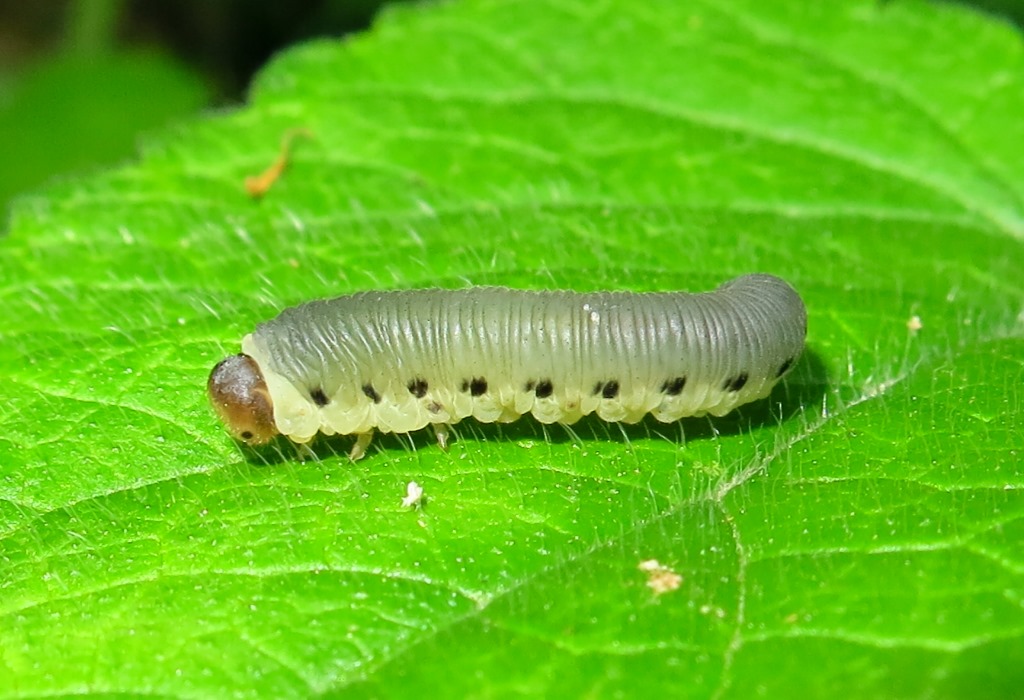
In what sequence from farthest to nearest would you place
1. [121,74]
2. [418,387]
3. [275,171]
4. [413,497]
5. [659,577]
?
[121,74] → [275,171] → [418,387] → [413,497] → [659,577]

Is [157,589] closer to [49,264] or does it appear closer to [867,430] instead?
[49,264]

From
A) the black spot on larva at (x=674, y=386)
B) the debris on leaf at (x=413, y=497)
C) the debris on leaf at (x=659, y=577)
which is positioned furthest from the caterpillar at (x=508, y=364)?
the debris on leaf at (x=659, y=577)

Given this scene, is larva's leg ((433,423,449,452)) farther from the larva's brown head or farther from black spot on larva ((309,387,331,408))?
the larva's brown head

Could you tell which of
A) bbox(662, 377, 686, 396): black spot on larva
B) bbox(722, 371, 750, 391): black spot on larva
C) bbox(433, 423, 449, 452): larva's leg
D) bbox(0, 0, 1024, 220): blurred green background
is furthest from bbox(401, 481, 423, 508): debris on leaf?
bbox(0, 0, 1024, 220): blurred green background

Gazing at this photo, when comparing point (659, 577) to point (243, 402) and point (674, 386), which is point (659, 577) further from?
point (243, 402)

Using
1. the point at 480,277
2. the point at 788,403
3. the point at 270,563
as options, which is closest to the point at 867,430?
the point at 788,403

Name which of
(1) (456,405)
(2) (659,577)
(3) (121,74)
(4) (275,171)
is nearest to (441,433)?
(1) (456,405)

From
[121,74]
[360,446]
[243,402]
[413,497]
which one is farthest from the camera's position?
[121,74]
